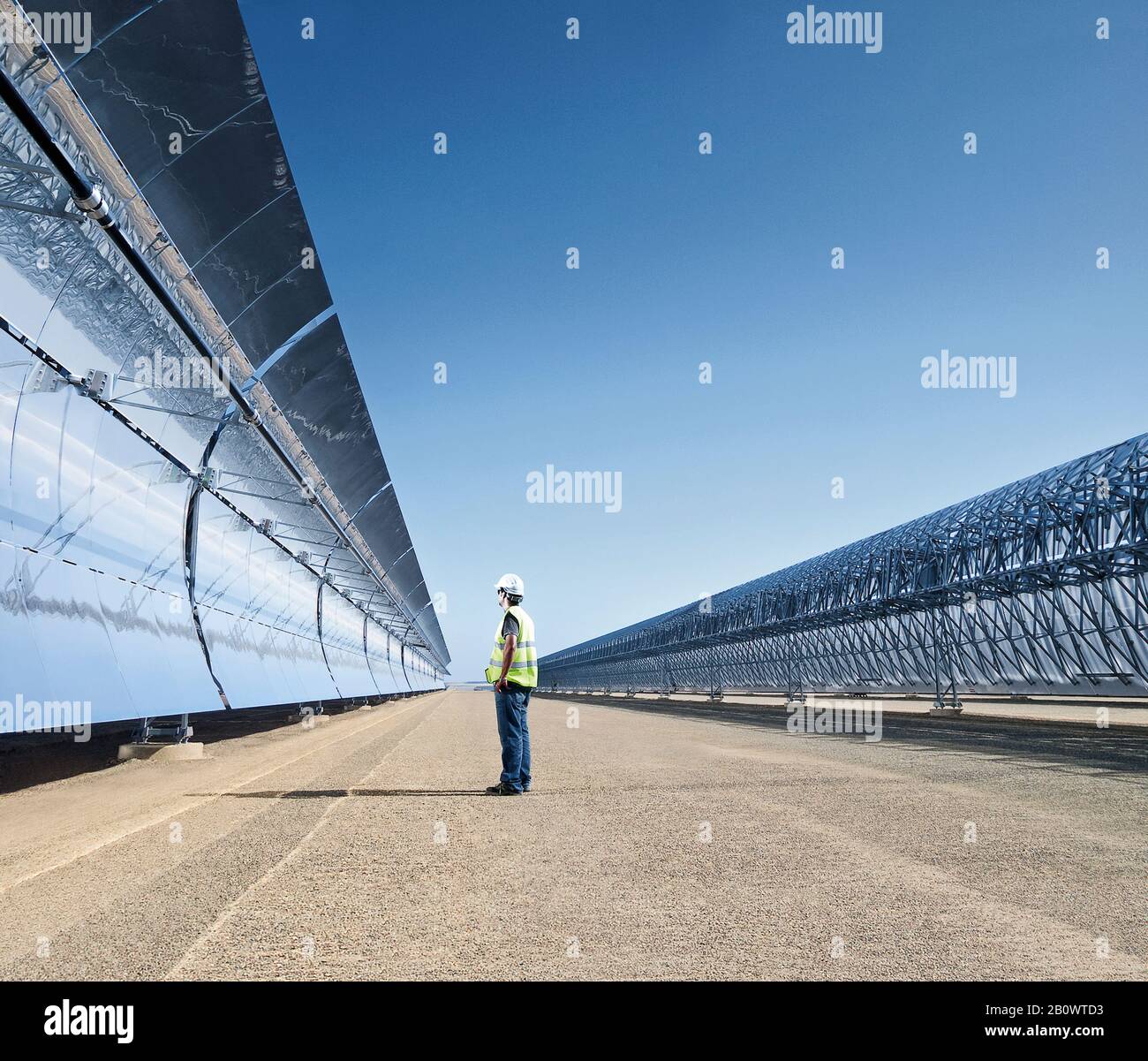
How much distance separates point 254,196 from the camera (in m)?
9.72

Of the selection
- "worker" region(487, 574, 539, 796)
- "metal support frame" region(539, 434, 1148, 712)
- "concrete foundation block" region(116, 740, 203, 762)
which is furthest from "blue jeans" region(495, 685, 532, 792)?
"metal support frame" region(539, 434, 1148, 712)

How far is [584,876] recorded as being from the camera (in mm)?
4527

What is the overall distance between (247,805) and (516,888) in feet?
13.1

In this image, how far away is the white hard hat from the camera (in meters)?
8.91

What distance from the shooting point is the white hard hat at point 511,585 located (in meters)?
8.91

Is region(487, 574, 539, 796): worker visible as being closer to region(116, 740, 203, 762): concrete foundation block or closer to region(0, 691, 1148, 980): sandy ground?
region(0, 691, 1148, 980): sandy ground

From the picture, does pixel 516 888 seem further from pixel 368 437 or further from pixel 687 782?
pixel 368 437

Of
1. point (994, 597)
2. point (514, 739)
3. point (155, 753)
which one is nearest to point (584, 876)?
point (514, 739)

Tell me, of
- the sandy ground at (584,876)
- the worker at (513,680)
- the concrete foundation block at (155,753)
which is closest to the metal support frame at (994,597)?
the sandy ground at (584,876)

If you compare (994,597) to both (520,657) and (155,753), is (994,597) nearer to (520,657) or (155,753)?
(520,657)

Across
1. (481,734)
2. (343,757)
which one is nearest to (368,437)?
(481,734)

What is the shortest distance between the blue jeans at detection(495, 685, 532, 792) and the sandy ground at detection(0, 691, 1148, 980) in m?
0.31

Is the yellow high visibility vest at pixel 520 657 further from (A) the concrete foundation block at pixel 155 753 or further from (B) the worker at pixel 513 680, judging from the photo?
(A) the concrete foundation block at pixel 155 753

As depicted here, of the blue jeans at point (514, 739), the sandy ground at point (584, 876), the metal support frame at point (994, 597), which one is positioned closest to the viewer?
the sandy ground at point (584, 876)
